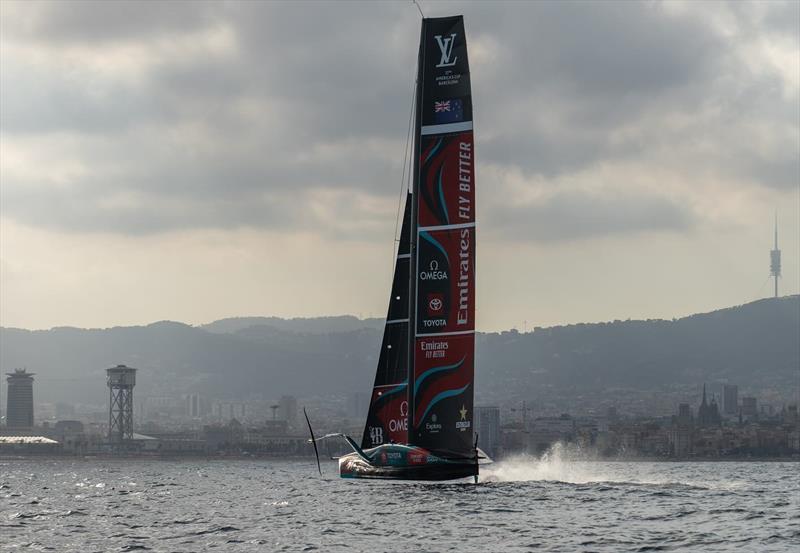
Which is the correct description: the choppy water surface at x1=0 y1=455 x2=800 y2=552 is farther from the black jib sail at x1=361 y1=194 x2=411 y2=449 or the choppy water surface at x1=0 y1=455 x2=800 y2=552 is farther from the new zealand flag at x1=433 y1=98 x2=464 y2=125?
the new zealand flag at x1=433 y1=98 x2=464 y2=125

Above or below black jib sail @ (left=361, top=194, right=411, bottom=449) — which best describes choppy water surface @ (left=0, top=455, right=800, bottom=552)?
below

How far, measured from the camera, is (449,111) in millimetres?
57781

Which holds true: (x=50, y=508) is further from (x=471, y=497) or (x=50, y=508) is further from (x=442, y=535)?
(x=442, y=535)

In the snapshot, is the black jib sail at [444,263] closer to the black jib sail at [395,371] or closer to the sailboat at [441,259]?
the sailboat at [441,259]

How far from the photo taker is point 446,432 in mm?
57188

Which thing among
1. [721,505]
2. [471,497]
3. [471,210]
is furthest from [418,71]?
[721,505]

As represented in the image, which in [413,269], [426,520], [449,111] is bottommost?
[426,520]

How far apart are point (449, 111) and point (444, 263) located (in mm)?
6614

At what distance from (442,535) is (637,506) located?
14332 millimetres

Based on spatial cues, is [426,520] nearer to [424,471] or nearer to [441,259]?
[424,471]

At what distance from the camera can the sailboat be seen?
57188 mm

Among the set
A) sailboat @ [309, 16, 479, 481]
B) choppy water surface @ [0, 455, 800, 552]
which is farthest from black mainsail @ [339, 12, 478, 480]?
choppy water surface @ [0, 455, 800, 552]

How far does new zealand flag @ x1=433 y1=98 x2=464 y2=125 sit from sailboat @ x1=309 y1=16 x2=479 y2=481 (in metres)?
0.04

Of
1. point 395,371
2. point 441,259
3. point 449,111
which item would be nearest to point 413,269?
point 441,259
